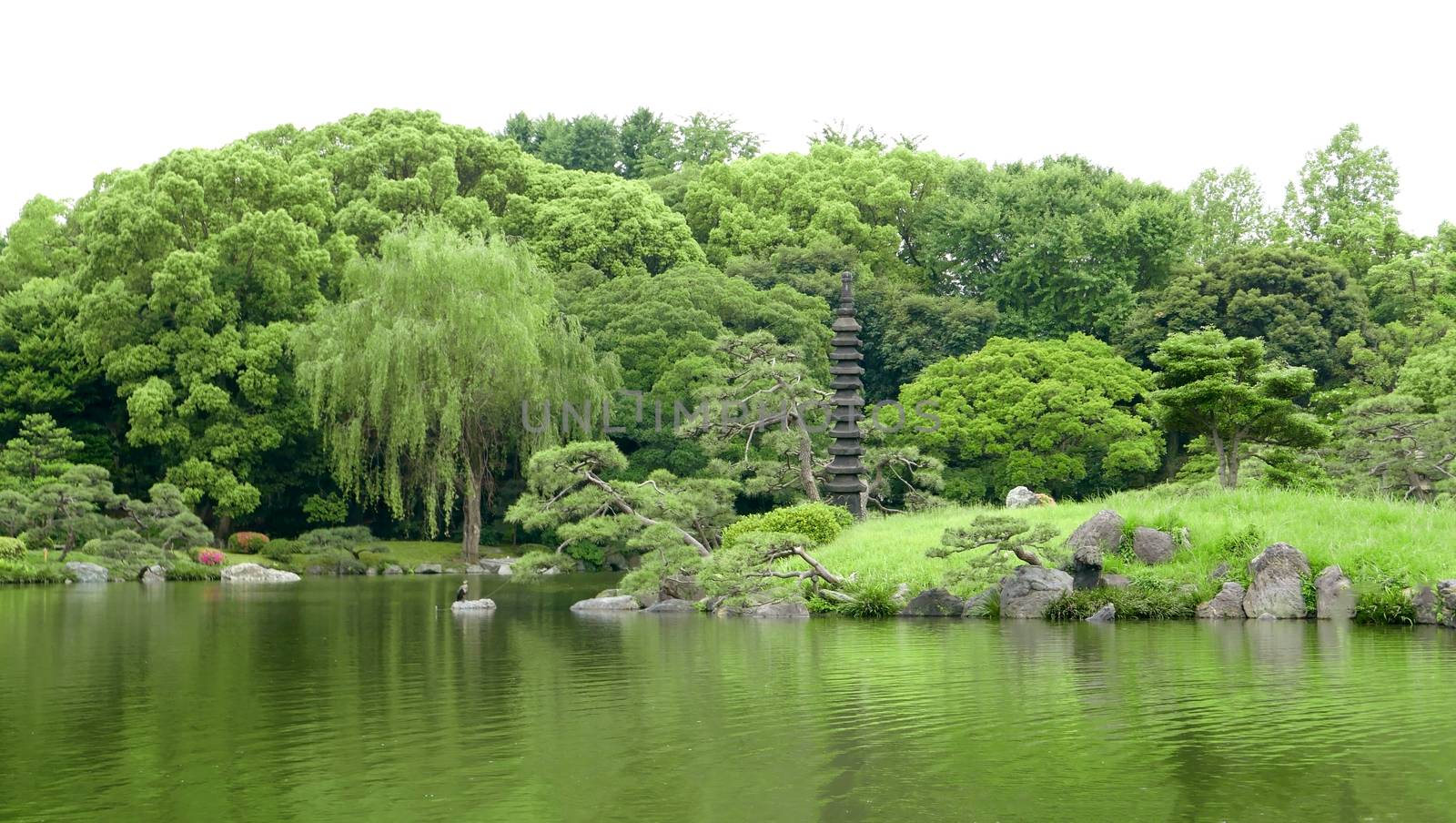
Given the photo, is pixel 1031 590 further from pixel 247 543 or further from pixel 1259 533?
pixel 247 543

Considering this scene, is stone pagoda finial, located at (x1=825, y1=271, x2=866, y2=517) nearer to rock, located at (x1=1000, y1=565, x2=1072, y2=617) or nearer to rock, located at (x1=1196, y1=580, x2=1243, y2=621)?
rock, located at (x1=1000, y1=565, x2=1072, y2=617)

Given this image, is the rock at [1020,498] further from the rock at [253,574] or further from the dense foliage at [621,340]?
the rock at [253,574]

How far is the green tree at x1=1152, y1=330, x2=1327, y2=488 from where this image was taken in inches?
924

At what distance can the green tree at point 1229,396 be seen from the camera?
2347 cm

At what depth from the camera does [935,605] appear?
19.4m

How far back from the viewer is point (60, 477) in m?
33.5

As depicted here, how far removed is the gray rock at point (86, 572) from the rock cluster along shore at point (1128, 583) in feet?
56.0

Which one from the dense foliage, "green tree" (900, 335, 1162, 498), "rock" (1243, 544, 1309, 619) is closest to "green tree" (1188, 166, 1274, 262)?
the dense foliage

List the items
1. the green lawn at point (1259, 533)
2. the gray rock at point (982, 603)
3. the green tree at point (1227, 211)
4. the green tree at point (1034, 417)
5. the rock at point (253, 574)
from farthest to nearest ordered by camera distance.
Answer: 1. the green tree at point (1227, 211)
2. the green tree at point (1034, 417)
3. the rock at point (253, 574)
4. the gray rock at point (982, 603)
5. the green lawn at point (1259, 533)

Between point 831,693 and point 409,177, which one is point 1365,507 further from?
point 409,177

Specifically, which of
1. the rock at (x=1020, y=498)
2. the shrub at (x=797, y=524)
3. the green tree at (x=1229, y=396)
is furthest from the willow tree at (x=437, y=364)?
the green tree at (x=1229, y=396)

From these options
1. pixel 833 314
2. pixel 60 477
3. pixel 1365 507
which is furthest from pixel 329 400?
pixel 1365 507

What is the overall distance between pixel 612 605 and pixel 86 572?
1487 cm

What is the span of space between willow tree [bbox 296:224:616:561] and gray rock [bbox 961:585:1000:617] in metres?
17.4
